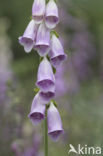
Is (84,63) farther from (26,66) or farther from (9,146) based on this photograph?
(9,146)

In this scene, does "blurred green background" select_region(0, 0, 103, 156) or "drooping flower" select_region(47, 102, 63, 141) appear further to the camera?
"blurred green background" select_region(0, 0, 103, 156)

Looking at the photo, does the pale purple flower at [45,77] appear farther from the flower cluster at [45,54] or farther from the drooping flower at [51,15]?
the drooping flower at [51,15]

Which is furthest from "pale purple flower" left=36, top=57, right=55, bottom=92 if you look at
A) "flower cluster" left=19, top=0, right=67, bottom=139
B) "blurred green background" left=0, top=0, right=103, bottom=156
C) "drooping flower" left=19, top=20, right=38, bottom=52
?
"blurred green background" left=0, top=0, right=103, bottom=156

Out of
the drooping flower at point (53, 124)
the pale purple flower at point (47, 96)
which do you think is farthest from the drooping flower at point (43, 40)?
the drooping flower at point (53, 124)

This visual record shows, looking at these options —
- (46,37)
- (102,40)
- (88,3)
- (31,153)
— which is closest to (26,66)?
(88,3)

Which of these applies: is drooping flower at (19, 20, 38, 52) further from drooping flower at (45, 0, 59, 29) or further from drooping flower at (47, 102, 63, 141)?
drooping flower at (47, 102, 63, 141)

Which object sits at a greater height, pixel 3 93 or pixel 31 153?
pixel 3 93

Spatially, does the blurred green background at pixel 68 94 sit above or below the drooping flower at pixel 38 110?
above
